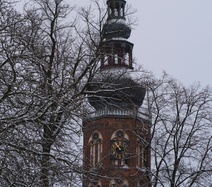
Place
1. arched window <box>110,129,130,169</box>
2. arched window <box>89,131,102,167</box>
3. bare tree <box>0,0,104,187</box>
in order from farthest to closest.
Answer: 1. arched window <box>89,131,102,167</box>
2. arched window <box>110,129,130,169</box>
3. bare tree <box>0,0,104,187</box>

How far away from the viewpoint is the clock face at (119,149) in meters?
38.5

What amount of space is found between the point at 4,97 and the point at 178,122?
32.0 feet

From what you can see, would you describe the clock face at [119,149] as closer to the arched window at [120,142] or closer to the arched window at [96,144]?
the arched window at [120,142]

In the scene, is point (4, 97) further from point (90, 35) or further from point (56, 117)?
point (90, 35)

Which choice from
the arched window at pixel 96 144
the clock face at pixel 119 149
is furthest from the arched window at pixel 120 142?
the arched window at pixel 96 144

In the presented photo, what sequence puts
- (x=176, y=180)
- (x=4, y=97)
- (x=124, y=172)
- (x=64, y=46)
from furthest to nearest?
1. (x=124, y=172)
2. (x=176, y=180)
3. (x=64, y=46)
4. (x=4, y=97)

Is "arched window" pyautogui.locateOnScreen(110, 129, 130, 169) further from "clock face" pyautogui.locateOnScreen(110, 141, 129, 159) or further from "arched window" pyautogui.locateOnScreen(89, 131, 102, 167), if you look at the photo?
"arched window" pyautogui.locateOnScreen(89, 131, 102, 167)

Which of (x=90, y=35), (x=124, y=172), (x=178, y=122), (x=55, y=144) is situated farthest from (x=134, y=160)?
(x=55, y=144)

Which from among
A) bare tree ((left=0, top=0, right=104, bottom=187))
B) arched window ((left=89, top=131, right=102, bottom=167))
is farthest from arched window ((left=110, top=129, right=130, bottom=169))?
bare tree ((left=0, top=0, right=104, bottom=187))

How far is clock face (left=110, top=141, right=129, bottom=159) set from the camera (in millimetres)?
38494

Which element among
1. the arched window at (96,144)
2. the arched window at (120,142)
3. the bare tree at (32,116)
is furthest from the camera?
the arched window at (96,144)

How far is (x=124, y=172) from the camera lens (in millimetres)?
38719

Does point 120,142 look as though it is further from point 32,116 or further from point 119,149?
point 32,116

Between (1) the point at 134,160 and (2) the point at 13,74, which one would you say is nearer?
(2) the point at 13,74
